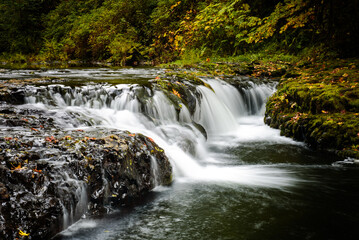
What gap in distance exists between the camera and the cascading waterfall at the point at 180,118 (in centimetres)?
448

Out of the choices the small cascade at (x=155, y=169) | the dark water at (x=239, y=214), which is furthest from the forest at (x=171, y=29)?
the dark water at (x=239, y=214)

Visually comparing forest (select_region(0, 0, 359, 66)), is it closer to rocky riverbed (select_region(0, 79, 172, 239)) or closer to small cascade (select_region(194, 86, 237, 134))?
small cascade (select_region(194, 86, 237, 134))

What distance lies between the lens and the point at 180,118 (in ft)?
21.2

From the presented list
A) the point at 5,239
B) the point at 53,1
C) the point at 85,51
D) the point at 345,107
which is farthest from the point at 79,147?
the point at 53,1

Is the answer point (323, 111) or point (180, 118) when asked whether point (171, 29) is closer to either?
point (180, 118)

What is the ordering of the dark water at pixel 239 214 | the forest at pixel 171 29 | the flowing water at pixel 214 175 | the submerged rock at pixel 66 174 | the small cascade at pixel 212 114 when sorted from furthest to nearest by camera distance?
the small cascade at pixel 212 114, the forest at pixel 171 29, the flowing water at pixel 214 175, the dark water at pixel 239 214, the submerged rock at pixel 66 174

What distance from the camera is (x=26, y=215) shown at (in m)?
2.46

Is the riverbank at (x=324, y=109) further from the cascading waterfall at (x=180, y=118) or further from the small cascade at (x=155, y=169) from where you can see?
the small cascade at (x=155, y=169)

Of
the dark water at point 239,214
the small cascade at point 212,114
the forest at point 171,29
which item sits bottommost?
the dark water at point 239,214

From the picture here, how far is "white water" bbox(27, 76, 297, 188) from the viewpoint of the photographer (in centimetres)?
453

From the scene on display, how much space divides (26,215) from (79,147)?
1.02m

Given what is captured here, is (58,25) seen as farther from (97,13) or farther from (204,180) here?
(204,180)

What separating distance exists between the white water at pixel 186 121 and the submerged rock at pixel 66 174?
0.84 m

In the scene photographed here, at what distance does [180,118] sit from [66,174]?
3807mm
